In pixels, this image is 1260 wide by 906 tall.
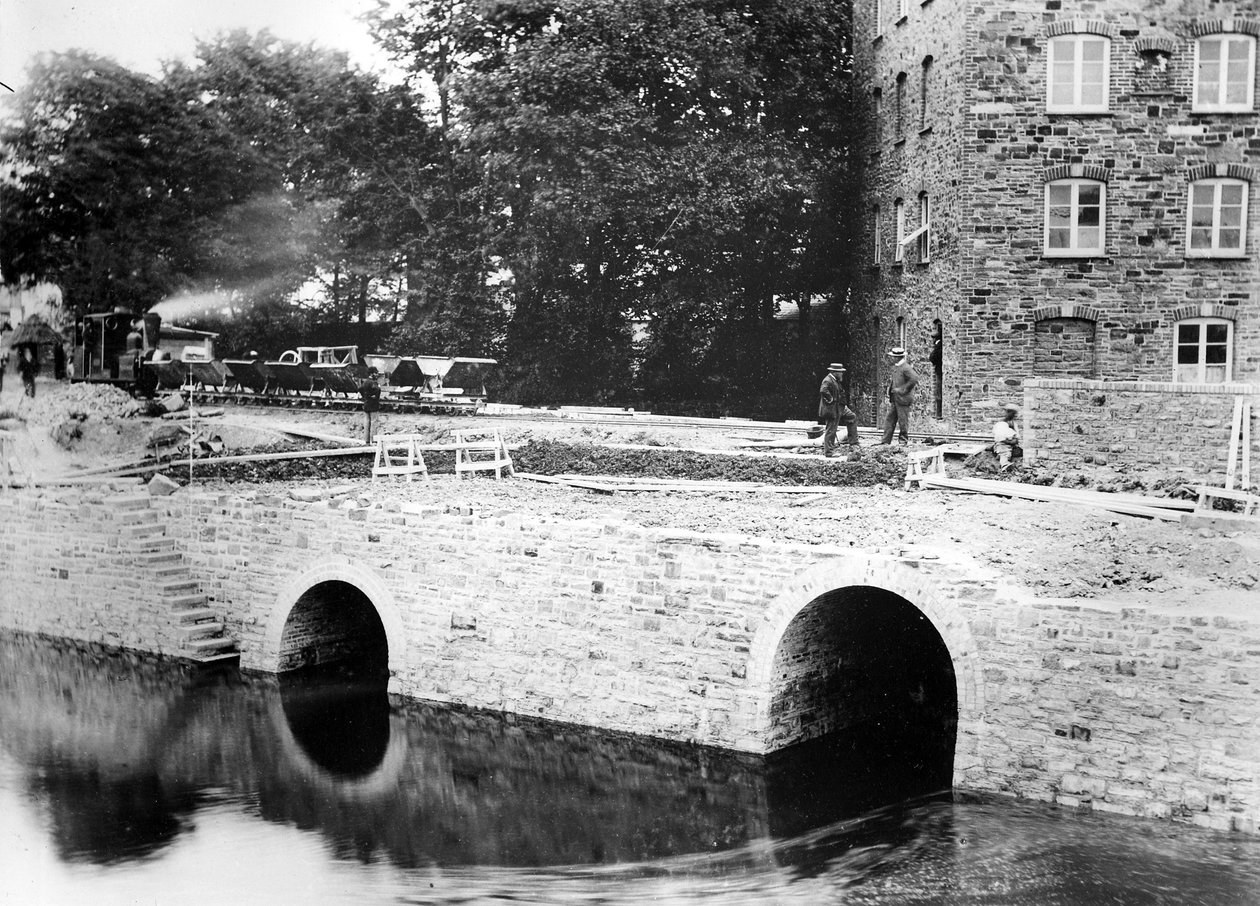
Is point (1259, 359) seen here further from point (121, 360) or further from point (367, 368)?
point (121, 360)

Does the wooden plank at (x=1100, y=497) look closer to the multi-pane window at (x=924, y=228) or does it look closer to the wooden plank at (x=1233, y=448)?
the wooden plank at (x=1233, y=448)

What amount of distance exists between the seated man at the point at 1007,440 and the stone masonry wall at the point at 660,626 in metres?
1.63

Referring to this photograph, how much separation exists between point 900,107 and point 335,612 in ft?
28.4

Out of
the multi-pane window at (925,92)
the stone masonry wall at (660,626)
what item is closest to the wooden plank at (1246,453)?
the stone masonry wall at (660,626)

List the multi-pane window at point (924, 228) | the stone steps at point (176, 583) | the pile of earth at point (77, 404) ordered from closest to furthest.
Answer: the pile of earth at point (77, 404) < the stone steps at point (176, 583) < the multi-pane window at point (924, 228)

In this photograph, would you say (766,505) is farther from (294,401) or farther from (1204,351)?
(294,401)

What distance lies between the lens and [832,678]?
10609mm

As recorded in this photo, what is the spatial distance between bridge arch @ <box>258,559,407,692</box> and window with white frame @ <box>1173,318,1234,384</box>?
24.8 ft

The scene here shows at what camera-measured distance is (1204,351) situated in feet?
31.7

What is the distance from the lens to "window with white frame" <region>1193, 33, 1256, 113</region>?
318 inches

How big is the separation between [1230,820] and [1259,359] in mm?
3589

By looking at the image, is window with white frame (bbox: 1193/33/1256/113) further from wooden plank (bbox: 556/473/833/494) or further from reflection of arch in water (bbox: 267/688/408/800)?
reflection of arch in water (bbox: 267/688/408/800)

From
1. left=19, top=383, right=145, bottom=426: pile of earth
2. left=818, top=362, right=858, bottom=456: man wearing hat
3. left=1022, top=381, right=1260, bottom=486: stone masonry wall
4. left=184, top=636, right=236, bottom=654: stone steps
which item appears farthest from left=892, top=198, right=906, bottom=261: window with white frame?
left=184, top=636, right=236, bottom=654: stone steps

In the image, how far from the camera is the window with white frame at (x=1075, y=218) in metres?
9.40
